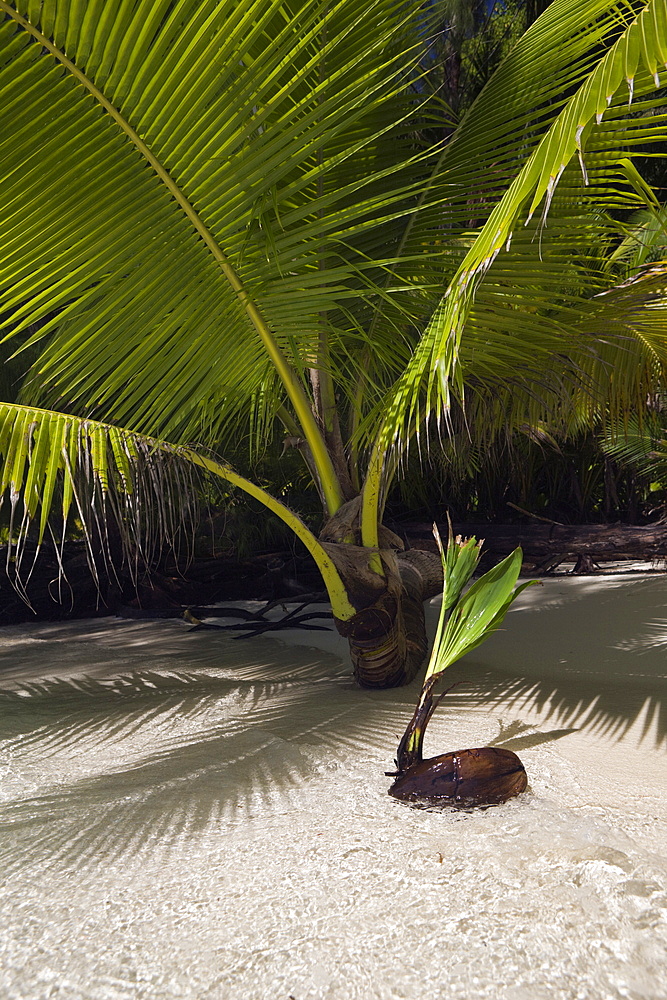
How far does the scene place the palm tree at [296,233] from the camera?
5.22ft

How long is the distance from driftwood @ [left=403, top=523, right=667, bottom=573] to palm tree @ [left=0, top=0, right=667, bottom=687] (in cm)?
134

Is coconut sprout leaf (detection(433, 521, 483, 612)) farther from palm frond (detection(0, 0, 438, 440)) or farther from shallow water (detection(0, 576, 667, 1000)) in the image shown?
palm frond (detection(0, 0, 438, 440))

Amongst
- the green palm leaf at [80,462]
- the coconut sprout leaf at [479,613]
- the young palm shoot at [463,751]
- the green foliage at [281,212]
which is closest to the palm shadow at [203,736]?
the young palm shoot at [463,751]

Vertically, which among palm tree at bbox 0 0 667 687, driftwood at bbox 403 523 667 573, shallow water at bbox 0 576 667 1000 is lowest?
shallow water at bbox 0 576 667 1000

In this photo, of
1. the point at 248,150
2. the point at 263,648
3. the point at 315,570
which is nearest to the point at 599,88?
the point at 248,150

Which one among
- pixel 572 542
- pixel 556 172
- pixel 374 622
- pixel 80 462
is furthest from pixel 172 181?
pixel 572 542

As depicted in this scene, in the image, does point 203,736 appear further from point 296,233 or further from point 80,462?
point 296,233

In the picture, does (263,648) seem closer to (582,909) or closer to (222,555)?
(222,555)

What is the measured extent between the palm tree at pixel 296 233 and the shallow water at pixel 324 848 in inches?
22.6

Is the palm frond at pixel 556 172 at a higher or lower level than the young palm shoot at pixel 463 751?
higher

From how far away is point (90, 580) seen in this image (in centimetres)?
427

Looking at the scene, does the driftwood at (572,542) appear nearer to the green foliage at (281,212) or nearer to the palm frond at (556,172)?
the green foliage at (281,212)

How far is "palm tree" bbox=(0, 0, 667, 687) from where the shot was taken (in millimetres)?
1590

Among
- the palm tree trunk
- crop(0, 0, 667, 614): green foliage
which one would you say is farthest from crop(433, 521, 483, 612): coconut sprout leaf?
the palm tree trunk
